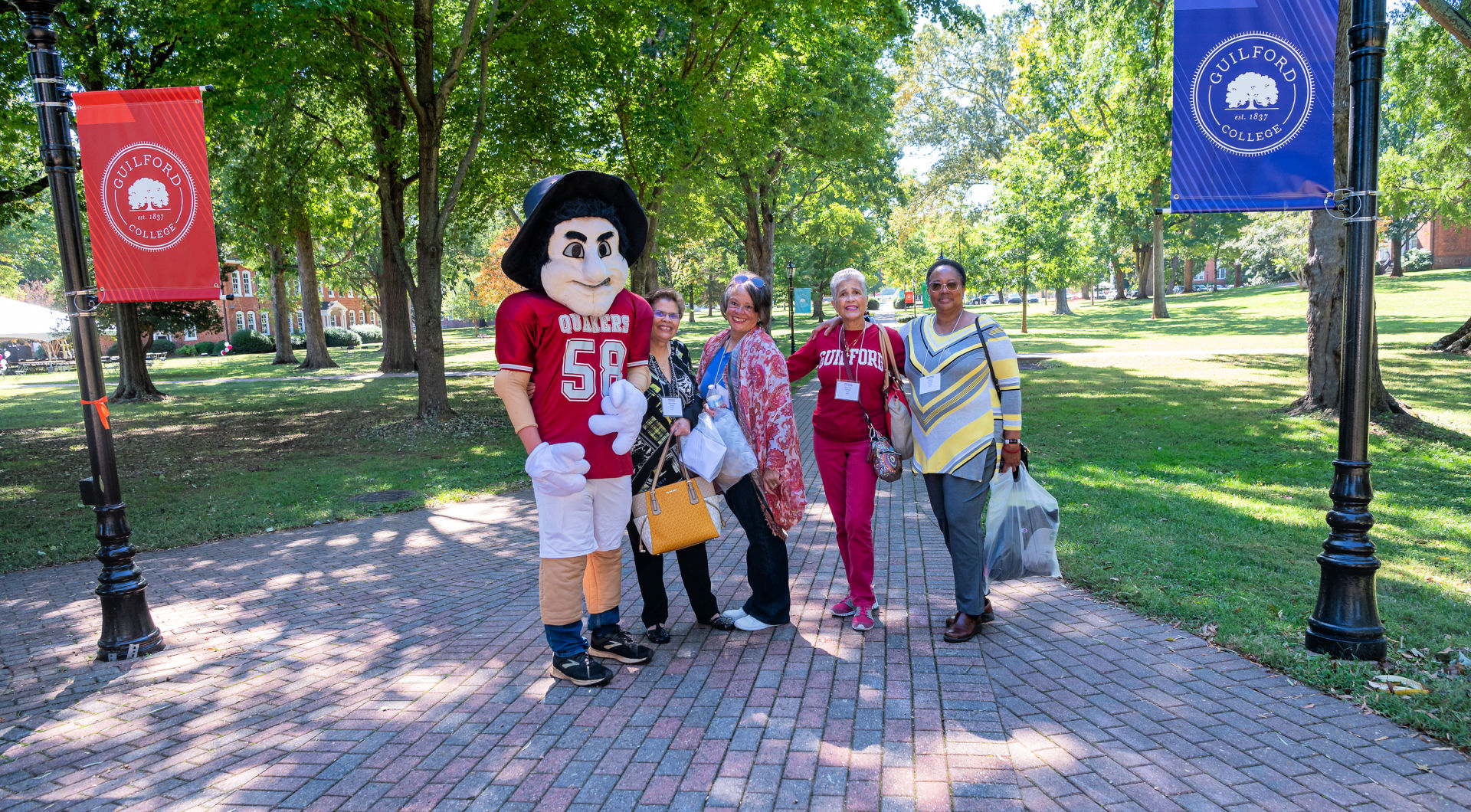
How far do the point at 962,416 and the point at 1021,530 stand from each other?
2.36 ft

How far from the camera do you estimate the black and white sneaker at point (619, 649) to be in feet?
14.1

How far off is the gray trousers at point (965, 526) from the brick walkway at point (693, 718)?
10.6 inches

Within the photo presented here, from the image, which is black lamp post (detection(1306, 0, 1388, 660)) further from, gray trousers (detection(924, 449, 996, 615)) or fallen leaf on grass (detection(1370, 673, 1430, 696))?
gray trousers (detection(924, 449, 996, 615))

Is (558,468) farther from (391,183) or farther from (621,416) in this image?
(391,183)

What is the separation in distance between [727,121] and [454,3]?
561cm

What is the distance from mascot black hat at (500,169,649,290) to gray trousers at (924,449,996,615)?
Result: 79.4 inches

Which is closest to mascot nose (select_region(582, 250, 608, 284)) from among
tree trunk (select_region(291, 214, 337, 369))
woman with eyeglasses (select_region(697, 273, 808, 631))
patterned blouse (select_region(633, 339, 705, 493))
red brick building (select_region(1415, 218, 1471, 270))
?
patterned blouse (select_region(633, 339, 705, 493))

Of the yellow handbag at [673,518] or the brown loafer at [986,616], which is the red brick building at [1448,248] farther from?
the yellow handbag at [673,518]

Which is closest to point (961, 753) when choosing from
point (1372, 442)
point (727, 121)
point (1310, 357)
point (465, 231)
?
point (1372, 442)

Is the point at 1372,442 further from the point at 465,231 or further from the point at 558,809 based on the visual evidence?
the point at 465,231

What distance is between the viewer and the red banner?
481cm

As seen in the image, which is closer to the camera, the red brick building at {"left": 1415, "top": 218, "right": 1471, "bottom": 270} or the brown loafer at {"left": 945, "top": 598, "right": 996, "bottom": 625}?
the brown loafer at {"left": 945, "top": 598, "right": 996, "bottom": 625}

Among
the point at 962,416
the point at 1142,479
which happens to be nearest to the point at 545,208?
the point at 962,416

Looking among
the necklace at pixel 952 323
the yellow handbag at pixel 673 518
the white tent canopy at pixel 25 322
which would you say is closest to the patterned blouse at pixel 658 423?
the yellow handbag at pixel 673 518
